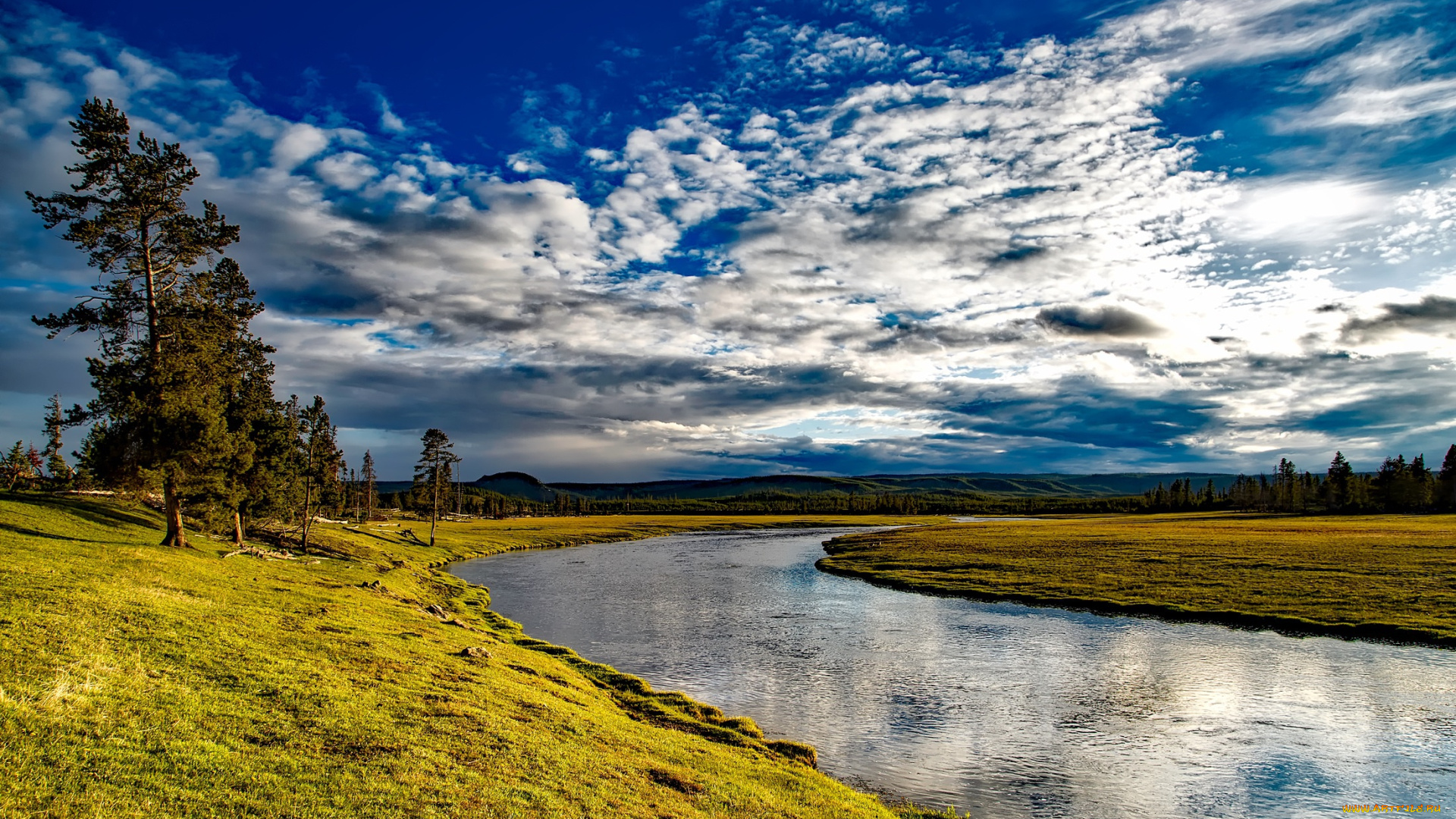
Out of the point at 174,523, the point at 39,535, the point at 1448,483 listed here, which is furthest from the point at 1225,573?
the point at 1448,483

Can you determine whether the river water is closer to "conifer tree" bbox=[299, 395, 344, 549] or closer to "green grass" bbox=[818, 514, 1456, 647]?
"green grass" bbox=[818, 514, 1456, 647]

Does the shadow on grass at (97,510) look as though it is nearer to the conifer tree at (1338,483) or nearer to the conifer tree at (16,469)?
the conifer tree at (16,469)

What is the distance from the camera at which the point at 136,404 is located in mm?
34938

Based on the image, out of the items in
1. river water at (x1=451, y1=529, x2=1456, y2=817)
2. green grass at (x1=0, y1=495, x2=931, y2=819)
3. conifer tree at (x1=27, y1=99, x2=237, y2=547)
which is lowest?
river water at (x1=451, y1=529, x2=1456, y2=817)

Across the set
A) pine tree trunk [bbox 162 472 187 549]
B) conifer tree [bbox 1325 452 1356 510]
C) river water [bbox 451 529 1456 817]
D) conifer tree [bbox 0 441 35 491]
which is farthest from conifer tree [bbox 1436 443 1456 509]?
conifer tree [bbox 0 441 35 491]

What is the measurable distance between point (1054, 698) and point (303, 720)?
29.0 metres

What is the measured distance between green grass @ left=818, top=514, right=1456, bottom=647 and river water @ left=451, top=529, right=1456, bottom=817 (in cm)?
414

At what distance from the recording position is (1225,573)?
60.7 metres

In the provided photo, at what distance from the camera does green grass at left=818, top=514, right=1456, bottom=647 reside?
145 feet

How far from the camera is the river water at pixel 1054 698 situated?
2092 cm

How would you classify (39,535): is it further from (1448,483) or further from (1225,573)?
(1448,483)

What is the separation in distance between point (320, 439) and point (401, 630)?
64.7 meters

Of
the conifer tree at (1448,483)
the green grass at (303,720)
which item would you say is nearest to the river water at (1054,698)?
the green grass at (303,720)

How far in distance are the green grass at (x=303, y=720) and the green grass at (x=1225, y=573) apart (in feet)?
131
